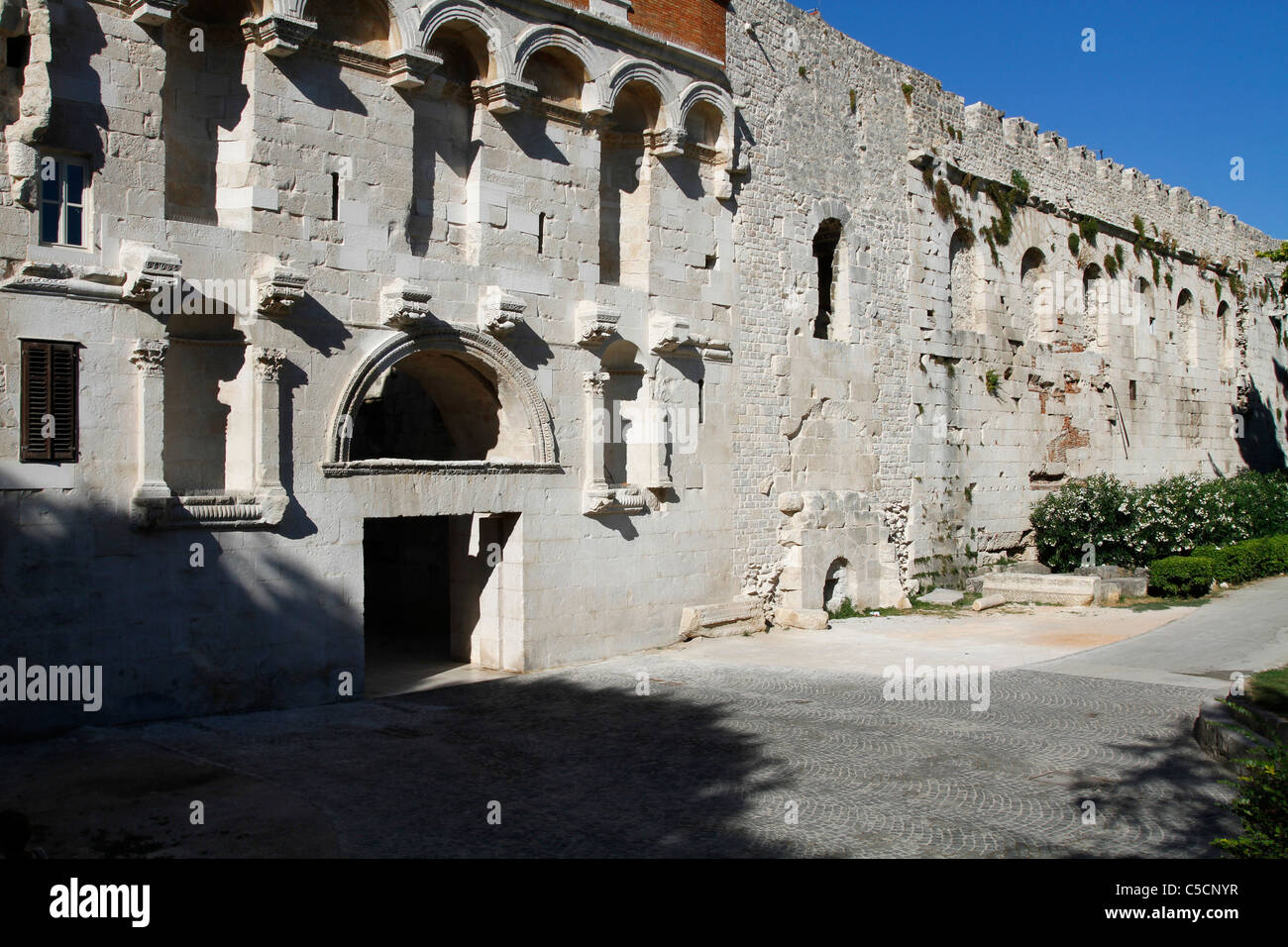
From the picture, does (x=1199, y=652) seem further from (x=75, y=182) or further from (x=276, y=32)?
(x=75, y=182)

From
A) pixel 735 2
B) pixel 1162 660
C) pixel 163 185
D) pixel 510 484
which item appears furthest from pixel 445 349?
pixel 1162 660

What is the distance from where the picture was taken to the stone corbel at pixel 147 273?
30.8 ft

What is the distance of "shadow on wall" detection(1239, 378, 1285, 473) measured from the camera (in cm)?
2861

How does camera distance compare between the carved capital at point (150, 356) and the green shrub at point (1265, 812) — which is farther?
the carved capital at point (150, 356)

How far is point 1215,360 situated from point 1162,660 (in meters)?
17.1

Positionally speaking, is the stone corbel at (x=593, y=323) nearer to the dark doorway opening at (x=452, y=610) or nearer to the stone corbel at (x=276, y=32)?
→ the dark doorway opening at (x=452, y=610)

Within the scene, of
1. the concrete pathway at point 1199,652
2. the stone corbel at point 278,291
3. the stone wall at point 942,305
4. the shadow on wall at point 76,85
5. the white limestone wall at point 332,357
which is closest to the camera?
the shadow on wall at point 76,85

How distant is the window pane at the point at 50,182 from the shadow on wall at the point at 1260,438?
27197 millimetres

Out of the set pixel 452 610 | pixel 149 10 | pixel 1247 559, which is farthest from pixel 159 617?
pixel 1247 559

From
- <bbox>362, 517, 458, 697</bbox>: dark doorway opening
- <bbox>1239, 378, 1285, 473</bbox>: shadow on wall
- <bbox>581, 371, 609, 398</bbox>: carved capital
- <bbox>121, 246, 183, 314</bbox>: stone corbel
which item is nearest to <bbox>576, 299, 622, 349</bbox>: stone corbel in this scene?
<bbox>581, 371, 609, 398</bbox>: carved capital

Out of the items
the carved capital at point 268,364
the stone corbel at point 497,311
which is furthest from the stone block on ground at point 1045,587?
the carved capital at point 268,364

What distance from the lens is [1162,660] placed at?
1269 cm

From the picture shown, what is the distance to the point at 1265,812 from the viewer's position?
221 inches
